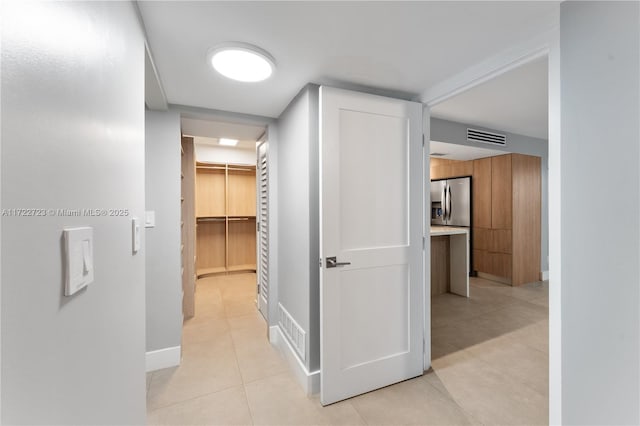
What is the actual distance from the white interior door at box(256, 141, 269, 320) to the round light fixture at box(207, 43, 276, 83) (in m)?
1.03

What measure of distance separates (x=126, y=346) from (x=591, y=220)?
1.80 m

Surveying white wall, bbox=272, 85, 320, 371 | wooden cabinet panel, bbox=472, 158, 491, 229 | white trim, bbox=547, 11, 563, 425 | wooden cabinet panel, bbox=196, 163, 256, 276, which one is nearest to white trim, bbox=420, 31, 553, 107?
white trim, bbox=547, 11, 563, 425

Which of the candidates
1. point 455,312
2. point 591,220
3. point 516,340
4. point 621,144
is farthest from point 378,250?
point 455,312

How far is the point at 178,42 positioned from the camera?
4.71 ft

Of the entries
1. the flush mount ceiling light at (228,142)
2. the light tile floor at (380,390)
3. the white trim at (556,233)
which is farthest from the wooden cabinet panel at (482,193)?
the flush mount ceiling light at (228,142)

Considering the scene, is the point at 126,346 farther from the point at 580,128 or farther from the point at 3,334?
the point at 580,128

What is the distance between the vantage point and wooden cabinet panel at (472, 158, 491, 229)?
4.67m

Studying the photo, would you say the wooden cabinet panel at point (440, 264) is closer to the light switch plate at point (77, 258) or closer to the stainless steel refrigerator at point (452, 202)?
the stainless steel refrigerator at point (452, 202)

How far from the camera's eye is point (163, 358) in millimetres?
2248

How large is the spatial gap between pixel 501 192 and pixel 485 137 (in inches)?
63.8

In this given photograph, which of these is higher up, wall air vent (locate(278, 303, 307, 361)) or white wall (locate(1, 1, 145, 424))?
white wall (locate(1, 1, 145, 424))

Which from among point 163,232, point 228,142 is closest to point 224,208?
point 228,142

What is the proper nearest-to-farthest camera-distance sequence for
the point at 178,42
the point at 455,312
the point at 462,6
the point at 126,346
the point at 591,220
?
1. the point at 126,346
2. the point at 591,220
3. the point at 462,6
4. the point at 178,42
5. the point at 455,312

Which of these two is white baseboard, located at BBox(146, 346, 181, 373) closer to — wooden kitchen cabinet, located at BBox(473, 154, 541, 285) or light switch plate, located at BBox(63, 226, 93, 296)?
light switch plate, located at BBox(63, 226, 93, 296)
